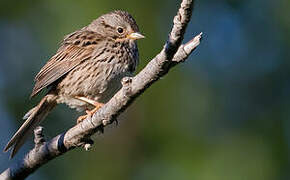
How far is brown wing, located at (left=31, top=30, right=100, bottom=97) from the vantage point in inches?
275

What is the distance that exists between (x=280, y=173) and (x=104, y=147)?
2.01 m

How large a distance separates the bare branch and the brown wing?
1.35 meters

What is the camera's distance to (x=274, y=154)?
21.3 feet

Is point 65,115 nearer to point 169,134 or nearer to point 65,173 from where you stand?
point 65,173

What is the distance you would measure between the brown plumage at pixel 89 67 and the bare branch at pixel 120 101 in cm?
92

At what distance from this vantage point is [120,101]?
498 centimetres

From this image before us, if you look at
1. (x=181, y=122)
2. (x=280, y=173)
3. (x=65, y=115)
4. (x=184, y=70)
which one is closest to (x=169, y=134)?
(x=181, y=122)

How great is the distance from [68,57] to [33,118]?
68 cm

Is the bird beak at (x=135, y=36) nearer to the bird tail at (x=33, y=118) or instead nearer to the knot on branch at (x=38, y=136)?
the bird tail at (x=33, y=118)

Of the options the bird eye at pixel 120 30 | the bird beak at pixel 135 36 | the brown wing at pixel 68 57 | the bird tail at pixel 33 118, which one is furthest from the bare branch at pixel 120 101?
the bird eye at pixel 120 30

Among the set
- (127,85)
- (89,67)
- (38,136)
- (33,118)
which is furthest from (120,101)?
(33,118)

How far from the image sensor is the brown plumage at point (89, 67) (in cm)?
666

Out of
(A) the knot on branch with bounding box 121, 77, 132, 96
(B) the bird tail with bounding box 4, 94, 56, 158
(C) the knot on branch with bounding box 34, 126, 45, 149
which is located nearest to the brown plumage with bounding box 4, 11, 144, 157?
(B) the bird tail with bounding box 4, 94, 56, 158

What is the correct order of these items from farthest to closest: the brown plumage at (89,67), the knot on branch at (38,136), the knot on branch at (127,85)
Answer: the brown plumage at (89,67) < the knot on branch at (38,136) < the knot on branch at (127,85)
